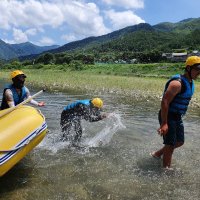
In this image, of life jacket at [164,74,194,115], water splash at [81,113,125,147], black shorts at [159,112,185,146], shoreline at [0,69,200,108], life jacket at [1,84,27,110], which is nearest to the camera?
life jacket at [164,74,194,115]

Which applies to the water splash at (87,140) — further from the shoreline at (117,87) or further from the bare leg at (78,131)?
the shoreline at (117,87)

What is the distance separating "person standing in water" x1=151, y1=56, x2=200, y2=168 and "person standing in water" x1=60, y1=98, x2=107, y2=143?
2.28 meters

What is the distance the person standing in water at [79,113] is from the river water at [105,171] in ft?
1.50

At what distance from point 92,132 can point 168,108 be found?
4461 millimetres

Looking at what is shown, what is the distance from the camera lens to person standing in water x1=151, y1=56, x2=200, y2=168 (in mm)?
6438

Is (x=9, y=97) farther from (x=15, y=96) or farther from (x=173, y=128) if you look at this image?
(x=173, y=128)

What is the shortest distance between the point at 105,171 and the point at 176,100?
2041 millimetres

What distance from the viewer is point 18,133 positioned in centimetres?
640

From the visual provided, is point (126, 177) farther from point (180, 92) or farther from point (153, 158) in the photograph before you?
point (180, 92)

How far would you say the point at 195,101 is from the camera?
60.1ft

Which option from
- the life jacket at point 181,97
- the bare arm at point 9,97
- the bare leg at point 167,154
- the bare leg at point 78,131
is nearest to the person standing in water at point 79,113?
the bare leg at point 78,131

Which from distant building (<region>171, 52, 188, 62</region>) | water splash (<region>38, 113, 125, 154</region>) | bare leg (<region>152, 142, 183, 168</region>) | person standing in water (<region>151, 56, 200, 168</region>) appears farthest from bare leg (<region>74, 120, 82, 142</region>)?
distant building (<region>171, 52, 188, 62</region>)

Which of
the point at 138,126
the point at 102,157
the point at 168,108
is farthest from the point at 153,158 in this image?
the point at 138,126

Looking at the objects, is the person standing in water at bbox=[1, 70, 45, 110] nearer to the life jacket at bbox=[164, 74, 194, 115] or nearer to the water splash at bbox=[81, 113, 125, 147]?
the water splash at bbox=[81, 113, 125, 147]
